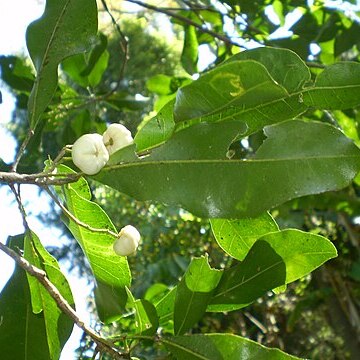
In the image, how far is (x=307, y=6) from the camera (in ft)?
6.19

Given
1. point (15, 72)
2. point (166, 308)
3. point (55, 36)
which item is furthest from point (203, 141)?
point (15, 72)

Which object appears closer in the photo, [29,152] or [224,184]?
[224,184]

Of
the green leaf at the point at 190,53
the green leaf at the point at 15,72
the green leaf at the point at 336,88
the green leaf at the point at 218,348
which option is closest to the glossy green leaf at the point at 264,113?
the green leaf at the point at 336,88

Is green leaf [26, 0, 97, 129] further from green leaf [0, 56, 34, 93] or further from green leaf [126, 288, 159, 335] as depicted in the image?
green leaf [0, 56, 34, 93]

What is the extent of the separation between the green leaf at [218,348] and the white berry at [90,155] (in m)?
0.25

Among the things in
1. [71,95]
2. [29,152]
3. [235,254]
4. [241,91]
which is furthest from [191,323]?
[71,95]

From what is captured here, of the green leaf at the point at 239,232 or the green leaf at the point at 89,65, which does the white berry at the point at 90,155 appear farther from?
the green leaf at the point at 89,65

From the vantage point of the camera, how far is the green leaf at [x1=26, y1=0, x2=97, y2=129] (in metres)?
0.93

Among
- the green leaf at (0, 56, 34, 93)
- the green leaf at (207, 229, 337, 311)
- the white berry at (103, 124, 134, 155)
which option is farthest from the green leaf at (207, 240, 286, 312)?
the green leaf at (0, 56, 34, 93)

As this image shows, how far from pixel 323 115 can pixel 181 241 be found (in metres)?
2.02

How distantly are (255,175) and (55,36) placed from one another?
1.17ft

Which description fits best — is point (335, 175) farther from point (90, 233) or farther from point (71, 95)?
point (71, 95)

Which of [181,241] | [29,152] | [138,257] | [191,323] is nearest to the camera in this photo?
[191,323]

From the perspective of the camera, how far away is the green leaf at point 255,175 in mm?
768
